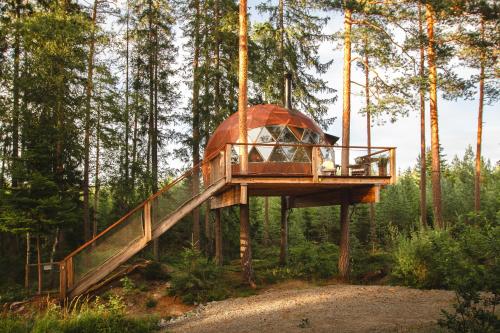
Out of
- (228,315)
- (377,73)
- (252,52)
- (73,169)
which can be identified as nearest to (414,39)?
(377,73)

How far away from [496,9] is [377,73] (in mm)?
4754

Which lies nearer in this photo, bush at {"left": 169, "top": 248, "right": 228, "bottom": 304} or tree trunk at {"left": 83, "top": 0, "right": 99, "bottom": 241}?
bush at {"left": 169, "top": 248, "right": 228, "bottom": 304}

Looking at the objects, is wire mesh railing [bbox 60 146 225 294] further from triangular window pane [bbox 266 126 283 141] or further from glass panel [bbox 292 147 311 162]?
triangular window pane [bbox 266 126 283 141]

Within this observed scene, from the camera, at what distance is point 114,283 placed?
13.8m

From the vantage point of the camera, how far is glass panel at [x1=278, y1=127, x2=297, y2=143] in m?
14.5

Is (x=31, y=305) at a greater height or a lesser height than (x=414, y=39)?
lesser

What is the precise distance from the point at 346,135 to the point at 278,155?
2.85 m

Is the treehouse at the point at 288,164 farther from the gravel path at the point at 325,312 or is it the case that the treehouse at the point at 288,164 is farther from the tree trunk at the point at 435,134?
the tree trunk at the point at 435,134

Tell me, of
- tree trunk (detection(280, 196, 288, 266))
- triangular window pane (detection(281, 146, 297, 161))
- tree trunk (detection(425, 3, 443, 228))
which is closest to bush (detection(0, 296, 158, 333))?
triangular window pane (detection(281, 146, 297, 161))

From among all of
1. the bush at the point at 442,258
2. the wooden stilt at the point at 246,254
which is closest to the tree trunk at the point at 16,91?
the wooden stilt at the point at 246,254

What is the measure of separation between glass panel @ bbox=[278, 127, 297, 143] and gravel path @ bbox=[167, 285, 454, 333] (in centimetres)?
537

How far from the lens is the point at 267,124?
1462cm

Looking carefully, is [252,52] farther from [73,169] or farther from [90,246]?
[90,246]

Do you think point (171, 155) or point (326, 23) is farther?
point (171, 155)
